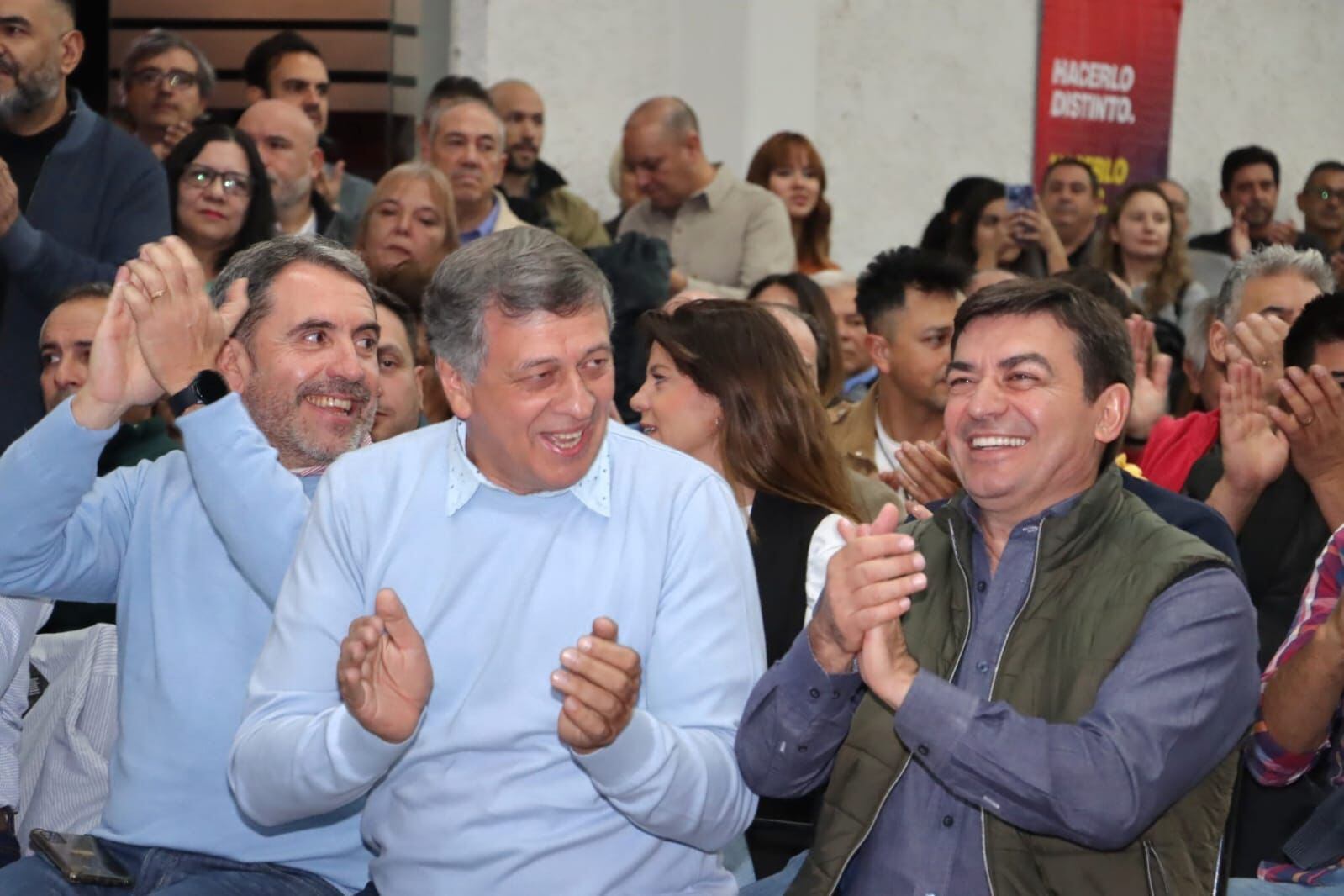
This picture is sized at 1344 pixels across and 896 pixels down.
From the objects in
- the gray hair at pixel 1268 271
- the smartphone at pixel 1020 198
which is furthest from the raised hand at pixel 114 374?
the smartphone at pixel 1020 198

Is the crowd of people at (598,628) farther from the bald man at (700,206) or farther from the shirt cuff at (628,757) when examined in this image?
the bald man at (700,206)

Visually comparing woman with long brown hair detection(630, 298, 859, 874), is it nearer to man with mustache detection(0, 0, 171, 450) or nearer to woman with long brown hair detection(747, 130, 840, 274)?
man with mustache detection(0, 0, 171, 450)

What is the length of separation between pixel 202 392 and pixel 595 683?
1.25m

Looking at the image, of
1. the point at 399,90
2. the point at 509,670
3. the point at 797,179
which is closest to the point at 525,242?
the point at 509,670

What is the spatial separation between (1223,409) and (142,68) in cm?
355

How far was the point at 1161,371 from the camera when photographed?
4602 millimetres

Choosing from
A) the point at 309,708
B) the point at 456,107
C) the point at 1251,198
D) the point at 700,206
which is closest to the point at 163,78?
the point at 456,107

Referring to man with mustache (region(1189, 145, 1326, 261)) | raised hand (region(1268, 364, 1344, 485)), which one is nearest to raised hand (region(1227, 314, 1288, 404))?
raised hand (region(1268, 364, 1344, 485))

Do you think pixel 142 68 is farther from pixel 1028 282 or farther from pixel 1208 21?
pixel 1208 21

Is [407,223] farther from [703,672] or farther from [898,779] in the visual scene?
[898,779]

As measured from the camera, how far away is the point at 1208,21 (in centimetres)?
990

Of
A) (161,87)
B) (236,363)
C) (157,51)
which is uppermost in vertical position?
(157,51)

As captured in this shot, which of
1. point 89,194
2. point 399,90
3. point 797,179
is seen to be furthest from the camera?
point 399,90

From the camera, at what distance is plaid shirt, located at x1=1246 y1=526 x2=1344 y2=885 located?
115 inches
